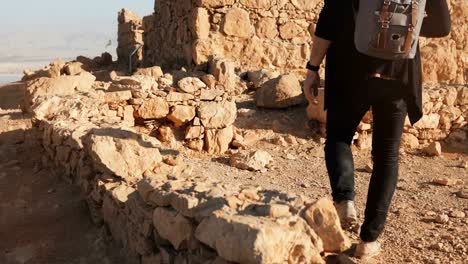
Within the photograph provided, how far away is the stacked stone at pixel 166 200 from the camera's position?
195cm

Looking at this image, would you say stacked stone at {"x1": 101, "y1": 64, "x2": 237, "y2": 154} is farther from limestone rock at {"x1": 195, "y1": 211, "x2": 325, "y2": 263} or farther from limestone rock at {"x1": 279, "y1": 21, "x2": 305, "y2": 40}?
limestone rock at {"x1": 195, "y1": 211, "x2": 325, "y2": 263}

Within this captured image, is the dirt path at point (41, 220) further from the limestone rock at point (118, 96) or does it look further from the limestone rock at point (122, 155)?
the limestone rock at point (118, 96)

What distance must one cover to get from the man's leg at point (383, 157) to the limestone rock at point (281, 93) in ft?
12.0

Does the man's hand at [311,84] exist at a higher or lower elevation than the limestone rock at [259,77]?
higher

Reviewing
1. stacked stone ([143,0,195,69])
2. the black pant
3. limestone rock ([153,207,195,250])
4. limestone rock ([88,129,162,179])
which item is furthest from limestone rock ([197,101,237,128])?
the black pant

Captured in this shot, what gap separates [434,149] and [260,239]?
14.0 feet

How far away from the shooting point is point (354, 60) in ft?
7.60

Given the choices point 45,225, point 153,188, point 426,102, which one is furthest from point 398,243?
point 426,102

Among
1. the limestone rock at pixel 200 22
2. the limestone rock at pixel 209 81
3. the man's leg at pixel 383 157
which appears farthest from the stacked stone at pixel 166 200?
the limestone rock at pixel 200 22

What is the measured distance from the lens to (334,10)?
2367mm

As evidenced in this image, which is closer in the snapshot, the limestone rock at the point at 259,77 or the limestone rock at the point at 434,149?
the limestone rock at the point at 434,149

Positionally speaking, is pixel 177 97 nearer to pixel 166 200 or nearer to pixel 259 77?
pixel 259 77

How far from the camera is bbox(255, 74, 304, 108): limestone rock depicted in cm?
598

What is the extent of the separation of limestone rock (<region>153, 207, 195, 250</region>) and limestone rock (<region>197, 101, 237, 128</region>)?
2.83 m
